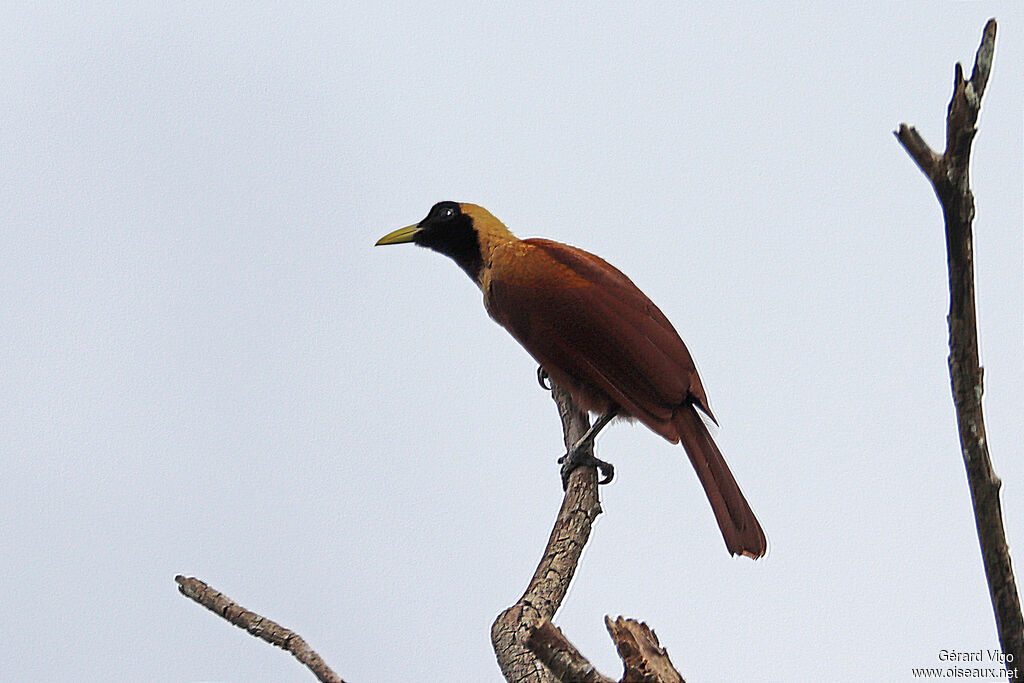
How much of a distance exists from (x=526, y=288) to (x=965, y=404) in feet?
8.02

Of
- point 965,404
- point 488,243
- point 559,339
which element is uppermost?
point 488,243

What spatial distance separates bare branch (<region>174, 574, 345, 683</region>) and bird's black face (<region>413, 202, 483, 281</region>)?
2.35 meters

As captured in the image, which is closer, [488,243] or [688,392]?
[688,392]

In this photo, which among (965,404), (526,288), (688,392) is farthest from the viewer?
(526,288)

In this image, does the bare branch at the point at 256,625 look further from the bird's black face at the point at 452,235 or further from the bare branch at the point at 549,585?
the bird's black face at the point at 452,235

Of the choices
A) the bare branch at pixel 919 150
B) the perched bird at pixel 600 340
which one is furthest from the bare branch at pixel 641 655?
the perched bird at pixel 600 340


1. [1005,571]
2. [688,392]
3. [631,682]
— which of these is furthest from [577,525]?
[1005,571]

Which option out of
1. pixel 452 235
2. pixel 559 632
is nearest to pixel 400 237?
pixel 452 235

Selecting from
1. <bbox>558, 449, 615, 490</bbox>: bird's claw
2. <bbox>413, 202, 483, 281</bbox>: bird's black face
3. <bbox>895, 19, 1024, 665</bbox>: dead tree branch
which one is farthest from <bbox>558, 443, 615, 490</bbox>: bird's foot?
<bbox>895, 19, 1024, 665</bbox>: dead tree branch

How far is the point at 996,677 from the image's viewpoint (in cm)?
241

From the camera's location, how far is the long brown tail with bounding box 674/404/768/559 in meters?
3.18

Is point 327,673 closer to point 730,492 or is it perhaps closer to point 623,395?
point 730,492

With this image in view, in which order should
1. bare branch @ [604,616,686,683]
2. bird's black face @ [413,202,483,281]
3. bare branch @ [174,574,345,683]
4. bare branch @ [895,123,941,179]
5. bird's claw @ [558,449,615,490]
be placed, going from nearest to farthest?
bare branch @ [895,123,941,179] < bare branch @ [604,616,686,683] < bare branch @ [174,574,345,683] < bird's claw @ [558,449,615,490] < bird's black face @ [413,202,483,281]

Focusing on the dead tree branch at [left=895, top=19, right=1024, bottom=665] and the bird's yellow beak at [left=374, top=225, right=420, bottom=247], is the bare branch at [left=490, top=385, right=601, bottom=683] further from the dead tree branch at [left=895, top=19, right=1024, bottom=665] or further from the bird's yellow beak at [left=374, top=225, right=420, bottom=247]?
the bird's yellow beak at [left=374, top=225, right=420, bottom=247]
